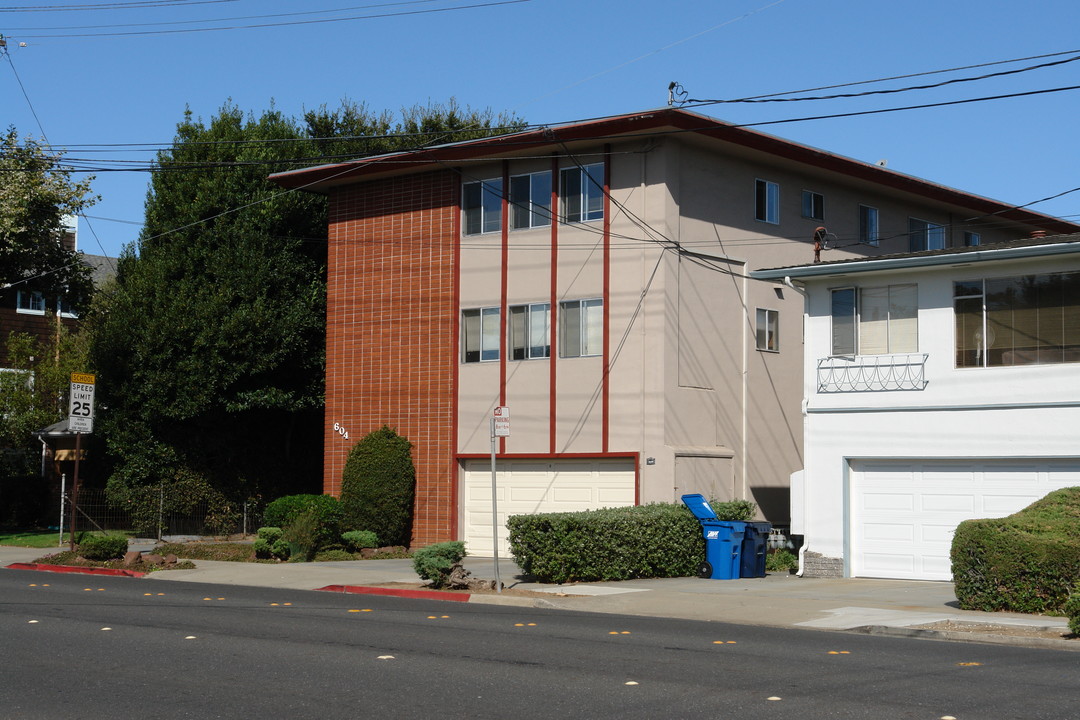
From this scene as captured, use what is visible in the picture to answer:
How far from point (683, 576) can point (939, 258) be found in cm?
720

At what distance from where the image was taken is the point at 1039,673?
36.9 ft

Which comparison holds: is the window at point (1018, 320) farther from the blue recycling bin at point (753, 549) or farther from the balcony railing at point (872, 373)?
the blue recycling bin at point (753, 549)

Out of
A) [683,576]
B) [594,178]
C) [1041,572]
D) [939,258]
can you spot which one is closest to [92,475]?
[594,178]

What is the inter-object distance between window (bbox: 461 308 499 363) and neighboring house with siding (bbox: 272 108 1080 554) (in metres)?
0.04

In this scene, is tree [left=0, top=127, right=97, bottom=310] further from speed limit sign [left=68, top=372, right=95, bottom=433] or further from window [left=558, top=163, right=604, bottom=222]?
window [left=558, top=163, right=604, bottom=222]

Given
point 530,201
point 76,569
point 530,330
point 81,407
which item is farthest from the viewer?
point 530,201

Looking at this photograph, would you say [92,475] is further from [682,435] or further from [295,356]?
[682,435]

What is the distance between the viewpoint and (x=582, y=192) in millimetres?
27875

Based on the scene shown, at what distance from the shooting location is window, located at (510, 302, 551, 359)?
28156 mm

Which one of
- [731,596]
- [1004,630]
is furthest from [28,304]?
[1004,630]

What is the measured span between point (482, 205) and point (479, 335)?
3122 millimetres

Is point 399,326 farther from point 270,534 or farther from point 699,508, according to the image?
point 699,508

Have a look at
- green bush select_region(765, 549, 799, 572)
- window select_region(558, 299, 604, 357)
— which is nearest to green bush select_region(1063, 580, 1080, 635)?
green bush select_region(765, 549, 799, 572)

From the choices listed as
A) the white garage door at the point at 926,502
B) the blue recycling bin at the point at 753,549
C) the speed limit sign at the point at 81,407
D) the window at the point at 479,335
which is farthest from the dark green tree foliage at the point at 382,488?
the white garage door at the point at 926,502
